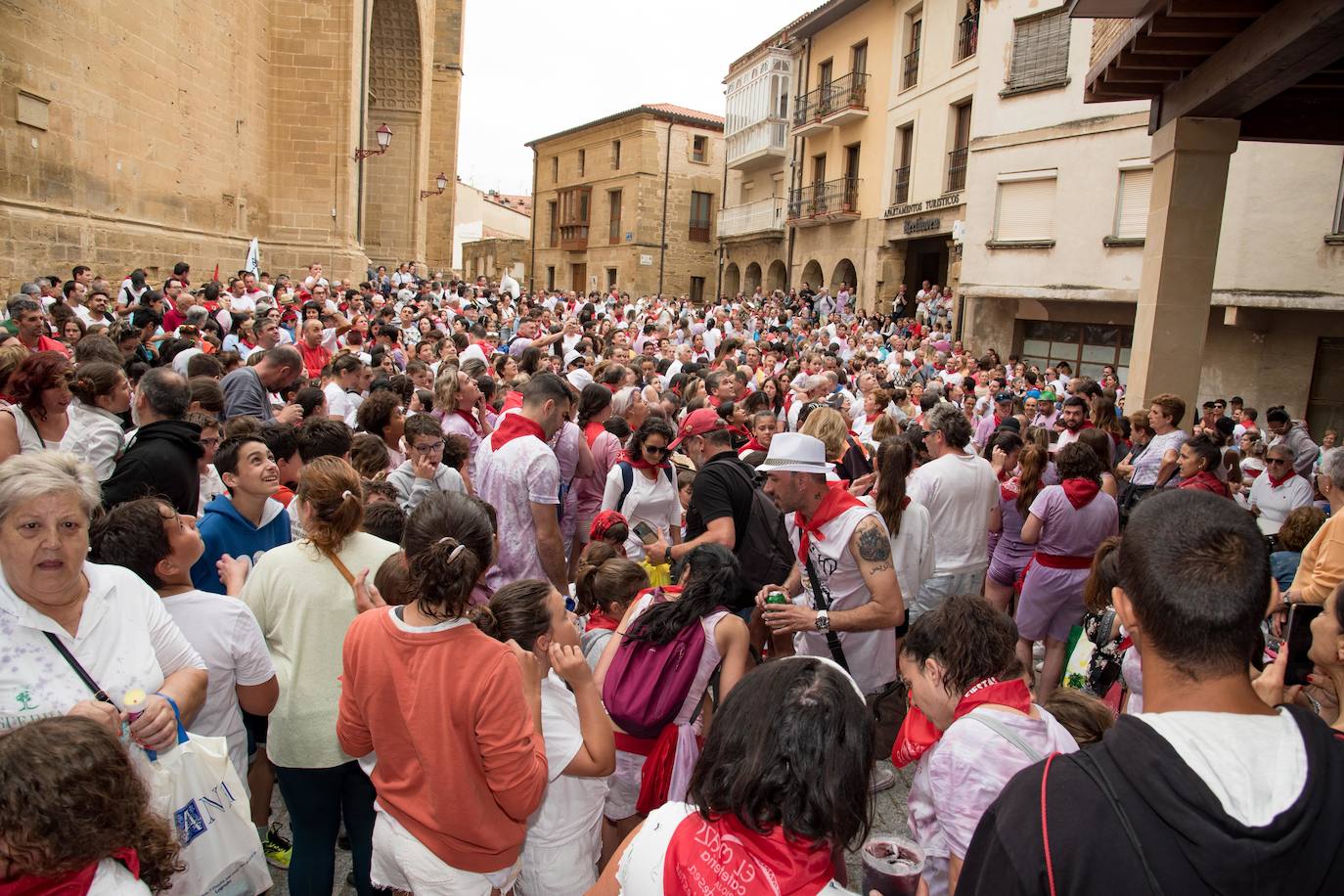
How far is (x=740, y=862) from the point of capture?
5.15ft

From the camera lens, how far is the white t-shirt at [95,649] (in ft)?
6.28

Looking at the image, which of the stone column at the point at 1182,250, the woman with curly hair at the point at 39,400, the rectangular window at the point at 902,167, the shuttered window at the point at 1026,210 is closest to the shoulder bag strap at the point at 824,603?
the woman with curly hair at the point at 39,400

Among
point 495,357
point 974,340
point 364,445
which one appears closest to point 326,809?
point 364,445

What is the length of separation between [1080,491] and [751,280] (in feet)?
102

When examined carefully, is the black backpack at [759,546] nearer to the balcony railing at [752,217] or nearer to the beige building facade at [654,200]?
the balcony railing at [752,217]

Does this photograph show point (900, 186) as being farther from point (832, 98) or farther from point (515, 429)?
point (515, 429)

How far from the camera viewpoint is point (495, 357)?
8.34 m

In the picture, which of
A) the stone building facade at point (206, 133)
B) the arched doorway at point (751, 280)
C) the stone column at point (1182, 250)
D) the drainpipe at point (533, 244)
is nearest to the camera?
the stone column at point (1182, 250)

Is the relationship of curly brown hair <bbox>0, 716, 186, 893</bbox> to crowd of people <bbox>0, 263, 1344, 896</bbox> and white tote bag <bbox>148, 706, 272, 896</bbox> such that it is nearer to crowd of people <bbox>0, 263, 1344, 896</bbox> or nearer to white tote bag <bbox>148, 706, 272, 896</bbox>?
crowd of people <bbox>0, 263, 1344, 896</bbox>

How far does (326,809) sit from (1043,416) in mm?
8782

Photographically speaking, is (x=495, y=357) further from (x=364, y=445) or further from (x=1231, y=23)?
(x=1231, y=23)

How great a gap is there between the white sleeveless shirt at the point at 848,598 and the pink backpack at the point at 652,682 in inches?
30.3

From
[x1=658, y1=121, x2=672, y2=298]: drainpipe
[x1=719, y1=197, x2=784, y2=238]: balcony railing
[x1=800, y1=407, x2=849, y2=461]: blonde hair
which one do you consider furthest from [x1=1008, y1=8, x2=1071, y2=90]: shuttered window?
[x1=658, y1=121, x2=672, y2=298]: drainpipe

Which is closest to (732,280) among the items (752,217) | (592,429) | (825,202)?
(752,217)
